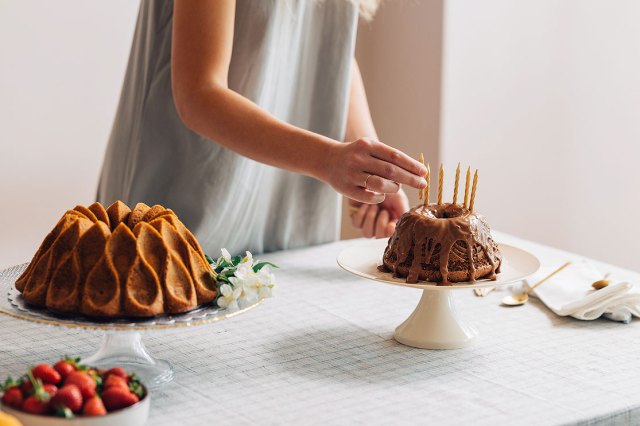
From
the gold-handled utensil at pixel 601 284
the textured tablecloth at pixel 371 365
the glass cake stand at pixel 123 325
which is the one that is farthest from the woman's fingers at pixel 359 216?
the glass cake stand at pixel 123 325

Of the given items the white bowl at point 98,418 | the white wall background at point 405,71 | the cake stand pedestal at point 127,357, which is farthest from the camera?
the white wall background at point 405,71

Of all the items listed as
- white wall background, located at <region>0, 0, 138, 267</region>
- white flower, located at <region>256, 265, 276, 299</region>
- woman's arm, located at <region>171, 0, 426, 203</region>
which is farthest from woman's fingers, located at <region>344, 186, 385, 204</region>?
white wall background, located at <region>0, 0, 138, 267</region>

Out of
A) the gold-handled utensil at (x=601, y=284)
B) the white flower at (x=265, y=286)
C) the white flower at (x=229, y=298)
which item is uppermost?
the gold-handled utensil at (x=601, y=284)

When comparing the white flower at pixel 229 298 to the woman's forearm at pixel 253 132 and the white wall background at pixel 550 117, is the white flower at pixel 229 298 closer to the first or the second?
the woman's forearm at pixel 253 132

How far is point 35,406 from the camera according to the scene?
33.7 inches

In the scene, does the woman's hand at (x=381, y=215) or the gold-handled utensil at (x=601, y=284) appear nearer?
the gold-handled utensil at (x=601, y=284)

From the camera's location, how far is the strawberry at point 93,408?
2.82ft

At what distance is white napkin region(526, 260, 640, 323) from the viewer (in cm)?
139

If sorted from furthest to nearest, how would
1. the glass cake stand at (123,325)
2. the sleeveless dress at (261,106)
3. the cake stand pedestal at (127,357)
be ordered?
1. the sleeveless dress at (261,106)
2. the cake stand pedestal at (127,357)
3. the glass cake stand at (123,325)

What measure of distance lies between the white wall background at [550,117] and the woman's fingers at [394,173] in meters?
1.63

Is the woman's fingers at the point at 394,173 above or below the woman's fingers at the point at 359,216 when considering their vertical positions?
above

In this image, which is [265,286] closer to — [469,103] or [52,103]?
[52,103]

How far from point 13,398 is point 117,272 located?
22 centimetres

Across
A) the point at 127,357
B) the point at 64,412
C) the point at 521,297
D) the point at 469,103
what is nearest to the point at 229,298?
the point at 127,357
